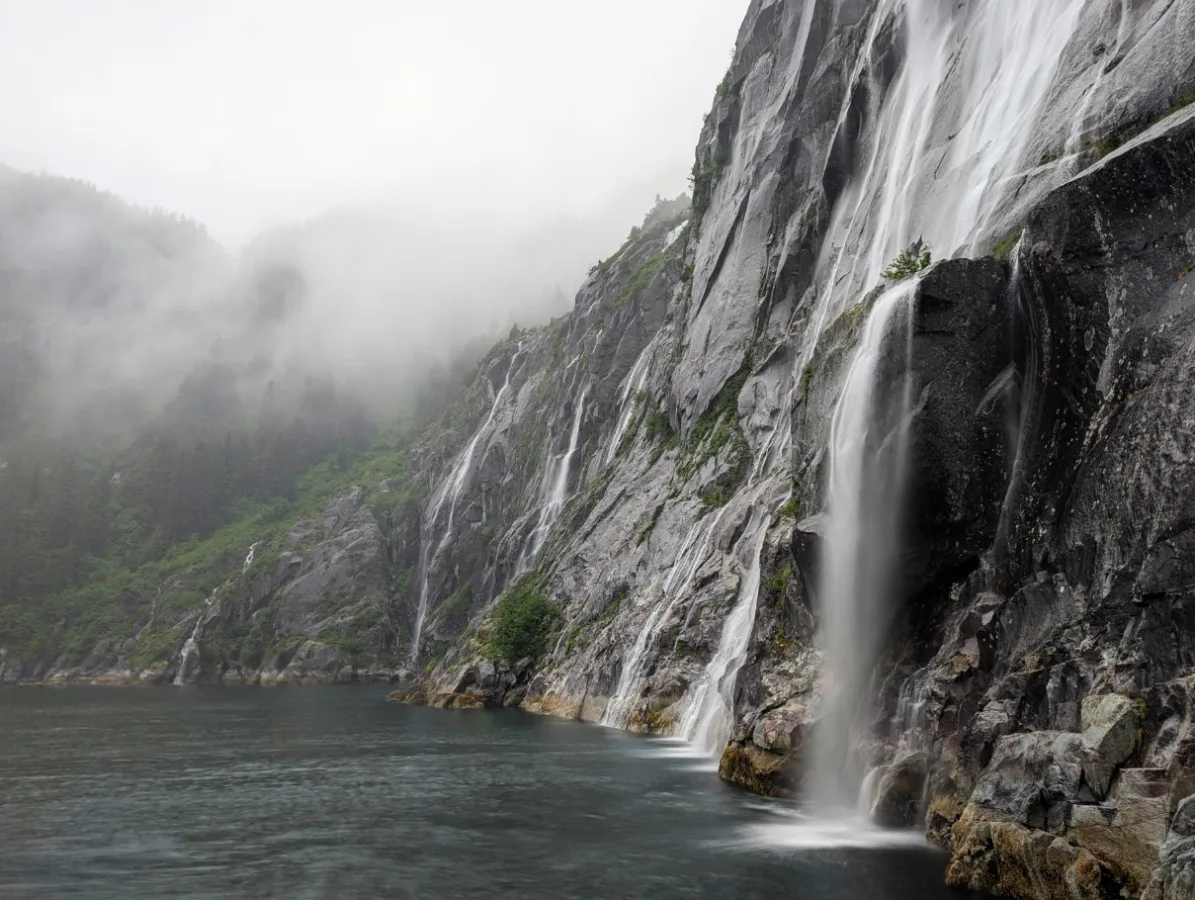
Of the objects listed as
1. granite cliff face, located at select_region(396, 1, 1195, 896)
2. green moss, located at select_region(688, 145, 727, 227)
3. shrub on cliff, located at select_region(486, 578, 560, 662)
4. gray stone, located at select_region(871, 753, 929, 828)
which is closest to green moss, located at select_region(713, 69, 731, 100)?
green moss, located at select_region(688, 145, 727, 227)

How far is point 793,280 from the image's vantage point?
50.3 metres

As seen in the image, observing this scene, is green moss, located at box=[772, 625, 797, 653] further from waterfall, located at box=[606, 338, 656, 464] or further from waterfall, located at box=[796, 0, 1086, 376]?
waterfall, located at box=[606, 338, 656, 464]

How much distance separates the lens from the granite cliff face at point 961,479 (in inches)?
513

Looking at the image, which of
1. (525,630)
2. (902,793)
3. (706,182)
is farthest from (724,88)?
(902,793)

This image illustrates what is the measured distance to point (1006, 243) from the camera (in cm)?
2073

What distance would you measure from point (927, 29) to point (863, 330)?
2395 centimetres

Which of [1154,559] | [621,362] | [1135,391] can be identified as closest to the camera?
[1154,559]

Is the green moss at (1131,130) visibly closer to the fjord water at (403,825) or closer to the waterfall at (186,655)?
the fjord water at (403,825)

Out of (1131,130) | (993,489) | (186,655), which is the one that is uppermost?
(1131,130)

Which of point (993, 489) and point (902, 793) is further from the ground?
point (993, 489)

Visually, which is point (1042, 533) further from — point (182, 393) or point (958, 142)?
point (182, 393)

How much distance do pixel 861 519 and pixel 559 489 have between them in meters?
60.3

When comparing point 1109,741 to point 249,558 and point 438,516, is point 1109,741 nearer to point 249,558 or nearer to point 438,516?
point 438,516

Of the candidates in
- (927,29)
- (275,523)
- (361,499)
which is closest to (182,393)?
(275,523)
